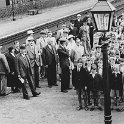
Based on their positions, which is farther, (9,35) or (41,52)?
(9,35)

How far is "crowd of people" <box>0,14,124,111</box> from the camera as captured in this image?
533 inches

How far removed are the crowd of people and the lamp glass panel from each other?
361cm

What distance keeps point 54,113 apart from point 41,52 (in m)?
3.79

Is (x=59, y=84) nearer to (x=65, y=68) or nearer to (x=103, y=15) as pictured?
(x=65, y=68)

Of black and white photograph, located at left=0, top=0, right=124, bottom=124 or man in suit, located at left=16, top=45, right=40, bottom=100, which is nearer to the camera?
black and white photograph, located at left=0, top=0, right=124, bottom=124

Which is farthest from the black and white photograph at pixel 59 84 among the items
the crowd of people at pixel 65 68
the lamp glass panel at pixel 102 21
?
the lamp glass panel at pixel 102 21

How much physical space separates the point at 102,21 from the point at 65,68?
19.9 ft

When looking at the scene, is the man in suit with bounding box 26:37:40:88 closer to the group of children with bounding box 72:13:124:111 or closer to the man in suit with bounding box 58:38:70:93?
the man in suit with bounding box 58:38:70:93

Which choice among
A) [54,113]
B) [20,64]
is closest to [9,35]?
[20,64]

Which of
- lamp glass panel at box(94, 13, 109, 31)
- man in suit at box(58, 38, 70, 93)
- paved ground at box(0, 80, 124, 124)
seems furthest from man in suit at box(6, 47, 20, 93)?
lamp glass panel at box(94, 13, 109, 31)

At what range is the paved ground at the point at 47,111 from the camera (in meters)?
12.5

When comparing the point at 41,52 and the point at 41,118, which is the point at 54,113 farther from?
the point at 41,52

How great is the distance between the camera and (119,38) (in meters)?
17.5

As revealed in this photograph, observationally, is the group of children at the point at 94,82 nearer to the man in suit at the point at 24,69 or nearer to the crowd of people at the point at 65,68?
the crowd of people at the point at 65,68
